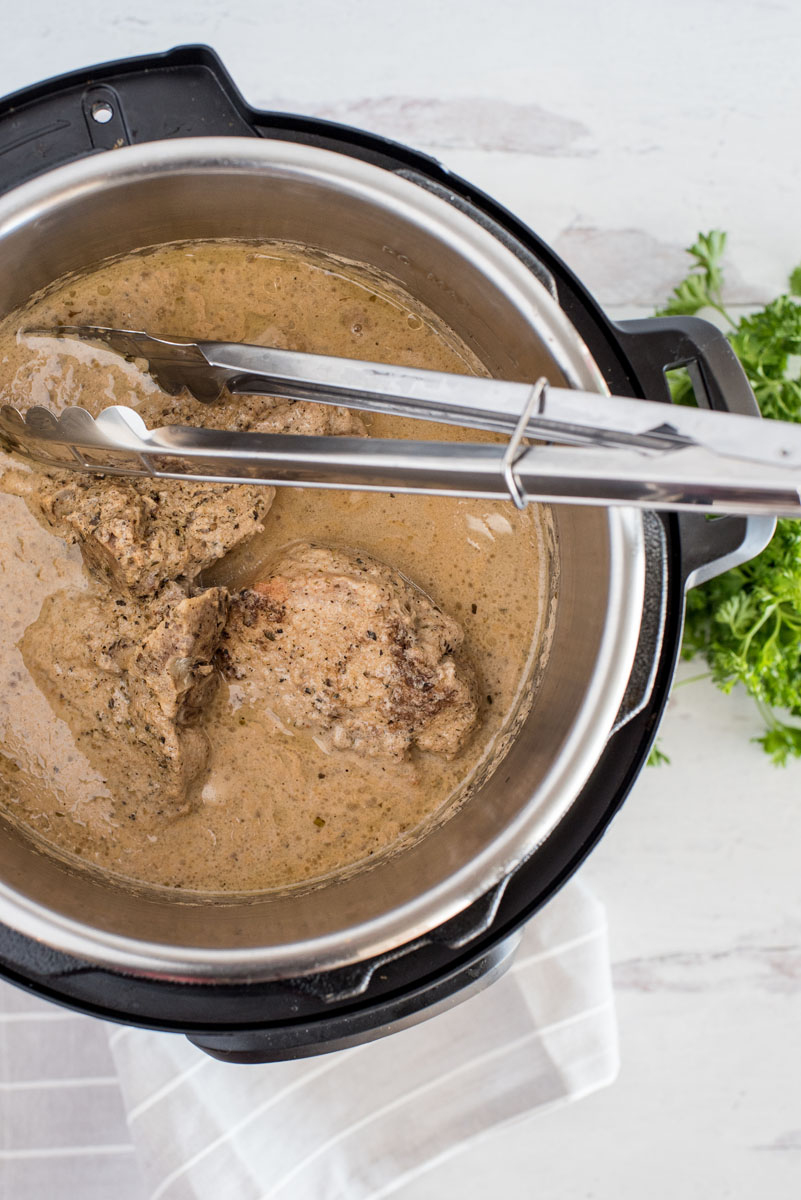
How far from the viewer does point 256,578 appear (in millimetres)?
1298

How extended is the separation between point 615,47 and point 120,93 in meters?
0.94

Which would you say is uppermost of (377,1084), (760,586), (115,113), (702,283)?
(115,113)

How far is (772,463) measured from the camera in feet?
2.77

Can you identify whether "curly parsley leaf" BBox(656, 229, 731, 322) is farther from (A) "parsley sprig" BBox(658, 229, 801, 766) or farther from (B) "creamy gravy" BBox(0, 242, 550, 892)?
(B) "creamy gravy" BBox(0, 242, 550, 892)

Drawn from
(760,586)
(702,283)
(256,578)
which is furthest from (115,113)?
(760,586)

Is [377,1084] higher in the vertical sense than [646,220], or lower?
lower

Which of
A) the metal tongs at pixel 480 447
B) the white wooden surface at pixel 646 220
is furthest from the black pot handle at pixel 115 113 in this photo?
the white wooden surface at pixel 646 220

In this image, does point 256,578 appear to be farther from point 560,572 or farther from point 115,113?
point 115,113

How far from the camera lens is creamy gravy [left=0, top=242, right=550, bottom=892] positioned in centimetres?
127

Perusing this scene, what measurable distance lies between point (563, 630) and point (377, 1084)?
880 millimetres

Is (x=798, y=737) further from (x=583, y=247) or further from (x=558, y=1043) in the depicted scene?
(x=583, y=247)

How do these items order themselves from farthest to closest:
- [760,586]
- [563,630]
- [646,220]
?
1. [646,220]
2. [760,586]
3. [563,630]

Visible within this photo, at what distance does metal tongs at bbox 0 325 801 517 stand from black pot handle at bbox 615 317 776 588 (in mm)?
291

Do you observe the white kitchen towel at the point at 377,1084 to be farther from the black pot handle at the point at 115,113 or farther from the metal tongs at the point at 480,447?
the black pot handle at the point at 115,113
